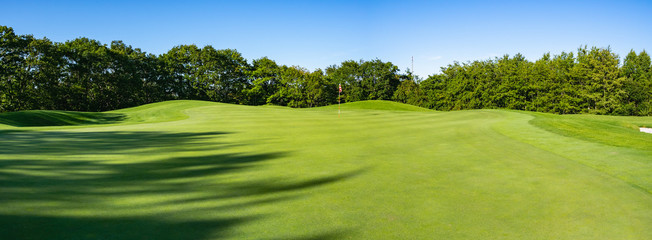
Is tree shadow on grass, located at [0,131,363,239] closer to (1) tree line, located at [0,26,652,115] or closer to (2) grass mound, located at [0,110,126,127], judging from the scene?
(2) grass mound, located at [0,110,126,127]

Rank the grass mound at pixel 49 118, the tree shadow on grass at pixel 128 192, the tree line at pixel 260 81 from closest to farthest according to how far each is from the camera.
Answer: the tree shadow on grass at pixel 128 192
the grass mound at pixel 49 118
the tree line at pixel 260 81

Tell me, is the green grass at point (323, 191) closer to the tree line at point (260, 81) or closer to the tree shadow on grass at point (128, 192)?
the tree shadow on grass at point (128, 192)

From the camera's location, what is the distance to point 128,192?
145 inches

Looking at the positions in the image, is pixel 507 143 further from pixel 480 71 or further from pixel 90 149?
pixel 480 71

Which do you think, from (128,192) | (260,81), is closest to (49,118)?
(128,192)

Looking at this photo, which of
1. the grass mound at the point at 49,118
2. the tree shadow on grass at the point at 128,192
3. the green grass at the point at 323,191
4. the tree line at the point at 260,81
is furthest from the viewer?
the tree line at the point at 260,81

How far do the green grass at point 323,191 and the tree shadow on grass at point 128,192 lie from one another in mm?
17

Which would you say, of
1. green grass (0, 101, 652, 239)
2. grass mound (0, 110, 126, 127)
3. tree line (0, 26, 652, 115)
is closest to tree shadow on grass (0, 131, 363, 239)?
green grass (0, 101, 652, 239)

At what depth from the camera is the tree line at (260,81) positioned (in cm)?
3484

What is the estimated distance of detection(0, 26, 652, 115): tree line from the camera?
34844 mm

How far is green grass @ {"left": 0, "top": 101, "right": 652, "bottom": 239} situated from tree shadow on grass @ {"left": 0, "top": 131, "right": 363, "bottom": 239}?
2 cm

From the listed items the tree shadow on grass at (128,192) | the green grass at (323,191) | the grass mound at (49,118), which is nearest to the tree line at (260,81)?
the grass mound at (49,118)

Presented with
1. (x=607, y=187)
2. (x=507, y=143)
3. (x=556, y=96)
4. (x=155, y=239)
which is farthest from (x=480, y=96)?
(x=155, y=239)

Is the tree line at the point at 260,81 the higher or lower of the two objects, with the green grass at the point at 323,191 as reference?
higher
